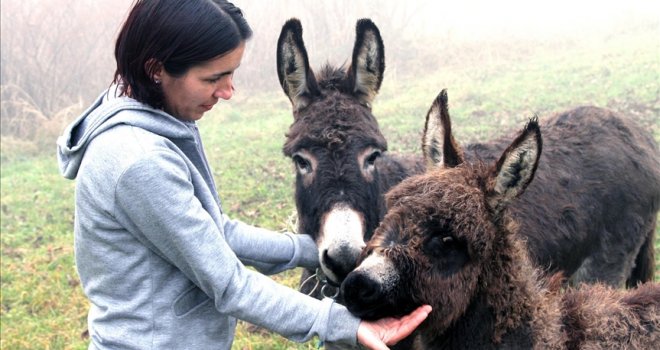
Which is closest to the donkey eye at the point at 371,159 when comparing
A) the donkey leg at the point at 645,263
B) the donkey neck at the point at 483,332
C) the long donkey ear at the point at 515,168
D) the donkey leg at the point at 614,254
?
the long donkey ear at the point at 515,168

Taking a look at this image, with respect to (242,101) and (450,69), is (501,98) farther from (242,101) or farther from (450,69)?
(242,101)

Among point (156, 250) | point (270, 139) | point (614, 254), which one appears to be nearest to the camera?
point (156, 250)

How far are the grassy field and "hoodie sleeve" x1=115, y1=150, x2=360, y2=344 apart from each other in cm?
312

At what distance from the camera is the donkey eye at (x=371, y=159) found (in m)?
3.77

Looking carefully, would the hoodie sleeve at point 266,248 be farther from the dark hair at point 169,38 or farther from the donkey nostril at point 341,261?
the dark hair at point 169,38

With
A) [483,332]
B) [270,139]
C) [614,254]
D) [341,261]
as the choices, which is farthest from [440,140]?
[270,139]

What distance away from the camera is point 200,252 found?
218 cm

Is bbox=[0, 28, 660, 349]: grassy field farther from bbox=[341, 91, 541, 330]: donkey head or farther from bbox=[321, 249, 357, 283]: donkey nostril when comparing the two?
bbox=[341, 91, 541, 330]: donkey head

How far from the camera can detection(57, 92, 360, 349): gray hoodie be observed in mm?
2111

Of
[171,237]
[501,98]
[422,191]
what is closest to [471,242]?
[422,191]

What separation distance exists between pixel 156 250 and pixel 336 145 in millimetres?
1640

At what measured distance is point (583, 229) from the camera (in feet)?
14.8

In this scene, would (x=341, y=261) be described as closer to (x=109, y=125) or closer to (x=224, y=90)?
(x=224, y=90)

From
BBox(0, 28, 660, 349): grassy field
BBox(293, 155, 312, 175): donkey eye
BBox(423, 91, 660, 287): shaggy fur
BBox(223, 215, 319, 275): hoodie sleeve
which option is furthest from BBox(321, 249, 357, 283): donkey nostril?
BBox(0, 28, 660, 349): grassy field
